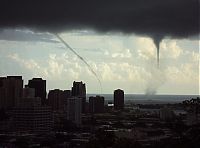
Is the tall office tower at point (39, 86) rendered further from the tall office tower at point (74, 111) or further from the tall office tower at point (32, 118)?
the tall office tower at point (32, 118)

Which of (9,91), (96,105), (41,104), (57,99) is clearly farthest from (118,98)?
(41,104)

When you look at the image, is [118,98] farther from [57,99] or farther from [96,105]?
[57,99]

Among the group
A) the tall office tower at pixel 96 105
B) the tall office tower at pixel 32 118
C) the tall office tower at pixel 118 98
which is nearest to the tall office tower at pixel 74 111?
the tall office tower at pixel 32 118

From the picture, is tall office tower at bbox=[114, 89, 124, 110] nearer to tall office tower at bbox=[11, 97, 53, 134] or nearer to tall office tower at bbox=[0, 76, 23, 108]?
tall office tower at bbox=[0, 76, 23, 108]

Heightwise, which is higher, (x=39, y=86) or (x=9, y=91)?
(x=39, y=86)

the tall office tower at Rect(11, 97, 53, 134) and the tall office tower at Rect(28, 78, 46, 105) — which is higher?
the tall office tower at Rect(28, 78, 46, 105)

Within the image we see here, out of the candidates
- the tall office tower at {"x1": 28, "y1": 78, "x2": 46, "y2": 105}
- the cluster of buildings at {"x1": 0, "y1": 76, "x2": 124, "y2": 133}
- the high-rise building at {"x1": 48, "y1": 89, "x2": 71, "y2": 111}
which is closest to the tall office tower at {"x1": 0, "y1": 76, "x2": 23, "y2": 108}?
the cluster of buildings at {"x1": 0, "y1": 76, "x2": 124, "y2": 133}
